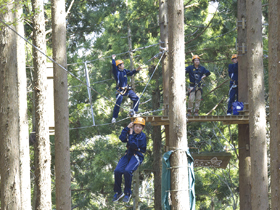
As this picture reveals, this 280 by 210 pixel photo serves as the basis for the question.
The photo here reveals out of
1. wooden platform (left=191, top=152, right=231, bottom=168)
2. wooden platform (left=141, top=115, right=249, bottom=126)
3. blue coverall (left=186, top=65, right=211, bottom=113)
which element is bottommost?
wooden platform (left=191, top=152, right=231, bottom=168)

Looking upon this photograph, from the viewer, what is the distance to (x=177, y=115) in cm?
535

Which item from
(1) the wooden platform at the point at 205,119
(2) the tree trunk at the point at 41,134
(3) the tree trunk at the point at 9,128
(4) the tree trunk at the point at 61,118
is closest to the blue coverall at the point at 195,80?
(1) the wooden platform at the point at 205,119

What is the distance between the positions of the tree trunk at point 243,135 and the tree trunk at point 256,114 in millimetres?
1136

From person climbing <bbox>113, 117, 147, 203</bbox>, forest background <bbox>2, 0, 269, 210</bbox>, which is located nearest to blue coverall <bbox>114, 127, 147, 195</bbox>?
person climbing <bbox>113, 117, 147, 203</bbox>

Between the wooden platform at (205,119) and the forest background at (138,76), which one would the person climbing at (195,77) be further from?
the forest background at (138,76)

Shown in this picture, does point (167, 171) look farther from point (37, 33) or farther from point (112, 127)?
point (112, 127)

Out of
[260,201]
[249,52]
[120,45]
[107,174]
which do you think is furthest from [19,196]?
[120,45]

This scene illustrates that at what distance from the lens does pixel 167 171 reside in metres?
5.36

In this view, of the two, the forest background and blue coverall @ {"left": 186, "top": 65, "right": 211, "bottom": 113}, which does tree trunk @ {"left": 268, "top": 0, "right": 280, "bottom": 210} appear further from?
the forest background

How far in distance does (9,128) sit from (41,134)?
132cm

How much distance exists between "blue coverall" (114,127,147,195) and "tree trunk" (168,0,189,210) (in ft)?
6.15

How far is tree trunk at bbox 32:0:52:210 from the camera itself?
671 cm

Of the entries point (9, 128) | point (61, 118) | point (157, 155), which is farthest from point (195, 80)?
point (9, 128)

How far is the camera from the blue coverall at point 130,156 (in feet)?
23.6
